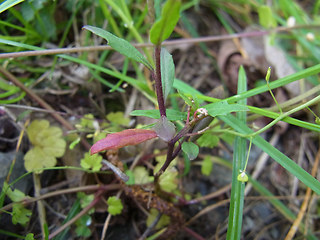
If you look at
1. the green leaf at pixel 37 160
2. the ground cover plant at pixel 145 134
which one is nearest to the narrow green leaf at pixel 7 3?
the ground cover plant at pixel 145 134

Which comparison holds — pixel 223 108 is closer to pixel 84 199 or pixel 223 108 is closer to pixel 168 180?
pixel 168 180

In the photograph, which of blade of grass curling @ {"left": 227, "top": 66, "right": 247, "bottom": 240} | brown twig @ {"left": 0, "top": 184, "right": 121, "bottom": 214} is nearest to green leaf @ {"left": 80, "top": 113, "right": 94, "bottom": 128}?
brown twig @ {"left": 0, "top": 184, "right": 121, "bottom": 214}

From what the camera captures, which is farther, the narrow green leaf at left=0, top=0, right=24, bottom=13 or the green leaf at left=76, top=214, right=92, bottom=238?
the green leaf at left=76, top=214, right=92, bottom=238

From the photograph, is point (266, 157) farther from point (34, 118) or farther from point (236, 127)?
point (34, 118)

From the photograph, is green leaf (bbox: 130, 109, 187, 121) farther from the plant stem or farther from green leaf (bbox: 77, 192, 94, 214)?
green leaf (bbox: 77, 192, 94, 214)

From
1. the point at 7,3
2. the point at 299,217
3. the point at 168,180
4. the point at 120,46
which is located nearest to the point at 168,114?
the point at 120,46

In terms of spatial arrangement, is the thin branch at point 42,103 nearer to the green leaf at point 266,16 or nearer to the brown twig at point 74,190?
the brown twig at point 74,190

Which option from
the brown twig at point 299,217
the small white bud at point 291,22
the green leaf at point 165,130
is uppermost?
the small white bud at point 291,22
